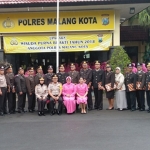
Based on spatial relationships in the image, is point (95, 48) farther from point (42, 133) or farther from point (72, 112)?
point (42, 133)

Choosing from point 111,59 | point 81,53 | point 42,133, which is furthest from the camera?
point 81,53

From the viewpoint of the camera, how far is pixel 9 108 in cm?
1141

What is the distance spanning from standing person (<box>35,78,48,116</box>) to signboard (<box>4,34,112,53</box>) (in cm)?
474

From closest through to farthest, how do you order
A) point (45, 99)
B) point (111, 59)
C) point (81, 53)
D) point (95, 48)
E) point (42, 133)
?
point (42, 133)
point (45, 99)
point (111, 59)
point (95, 48)
point (81, 53)

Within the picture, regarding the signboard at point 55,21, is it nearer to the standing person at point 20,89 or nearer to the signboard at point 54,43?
the signboard at point 54,43

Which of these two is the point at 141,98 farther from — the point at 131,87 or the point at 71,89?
the point at 71,89

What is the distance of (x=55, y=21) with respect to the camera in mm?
15391

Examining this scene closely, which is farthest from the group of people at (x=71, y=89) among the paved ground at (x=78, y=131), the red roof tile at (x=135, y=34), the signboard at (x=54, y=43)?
the red roof tile at (x=135, y=34)

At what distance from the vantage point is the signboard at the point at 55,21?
1531cm

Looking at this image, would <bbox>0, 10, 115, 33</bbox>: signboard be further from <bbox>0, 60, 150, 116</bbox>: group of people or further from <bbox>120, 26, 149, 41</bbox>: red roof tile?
<bbox>120, 26, 149, 41</bbox>: red roof tile

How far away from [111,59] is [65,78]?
3641 mm

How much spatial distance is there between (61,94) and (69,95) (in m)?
0.30

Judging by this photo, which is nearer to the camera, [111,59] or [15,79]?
[15,79]

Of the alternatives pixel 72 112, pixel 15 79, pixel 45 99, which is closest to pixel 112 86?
pixel 72 112
